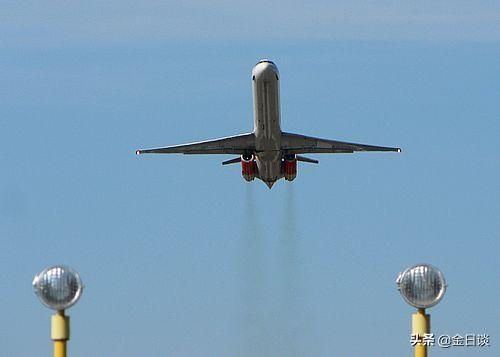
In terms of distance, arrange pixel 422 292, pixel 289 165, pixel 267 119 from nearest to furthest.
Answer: pixel 422 292 → pixel 267 119 → pixel 289 165

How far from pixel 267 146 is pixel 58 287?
89.8 m

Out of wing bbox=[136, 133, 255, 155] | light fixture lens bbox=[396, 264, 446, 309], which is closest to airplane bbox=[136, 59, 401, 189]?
wing bbox=[136, 133, 255, 155]

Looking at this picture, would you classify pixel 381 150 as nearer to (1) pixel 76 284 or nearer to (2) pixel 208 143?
(2) pixel 208 143

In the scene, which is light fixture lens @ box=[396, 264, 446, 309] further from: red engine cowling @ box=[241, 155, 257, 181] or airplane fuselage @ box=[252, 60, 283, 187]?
red engine cowling @ box=[241, 155, 257, 181]

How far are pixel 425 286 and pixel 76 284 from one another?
10.6 m

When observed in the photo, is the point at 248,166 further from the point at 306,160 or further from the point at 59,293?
the point at 59,293

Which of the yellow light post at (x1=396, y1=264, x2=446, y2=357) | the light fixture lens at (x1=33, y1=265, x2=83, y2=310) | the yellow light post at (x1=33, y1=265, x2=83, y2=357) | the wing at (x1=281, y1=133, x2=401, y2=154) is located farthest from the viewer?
the wing at (x1=281, y1=133, x2=401, y2=154)

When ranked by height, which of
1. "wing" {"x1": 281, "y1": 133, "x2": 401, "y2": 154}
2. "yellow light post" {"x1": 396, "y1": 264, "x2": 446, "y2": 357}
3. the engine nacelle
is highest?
"wing" {"x1": 281, "y1": 133, "x2": 401, "y2": 154}

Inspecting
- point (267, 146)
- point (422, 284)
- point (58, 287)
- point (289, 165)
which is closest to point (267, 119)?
point (267, 146)

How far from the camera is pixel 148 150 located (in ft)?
449

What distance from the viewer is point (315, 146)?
133 m

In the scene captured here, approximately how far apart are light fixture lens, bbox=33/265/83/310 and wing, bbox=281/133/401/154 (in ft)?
296

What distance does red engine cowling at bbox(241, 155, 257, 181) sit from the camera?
132 m

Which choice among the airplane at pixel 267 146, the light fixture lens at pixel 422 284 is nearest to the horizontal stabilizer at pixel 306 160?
the airplane at pixel 267 146
